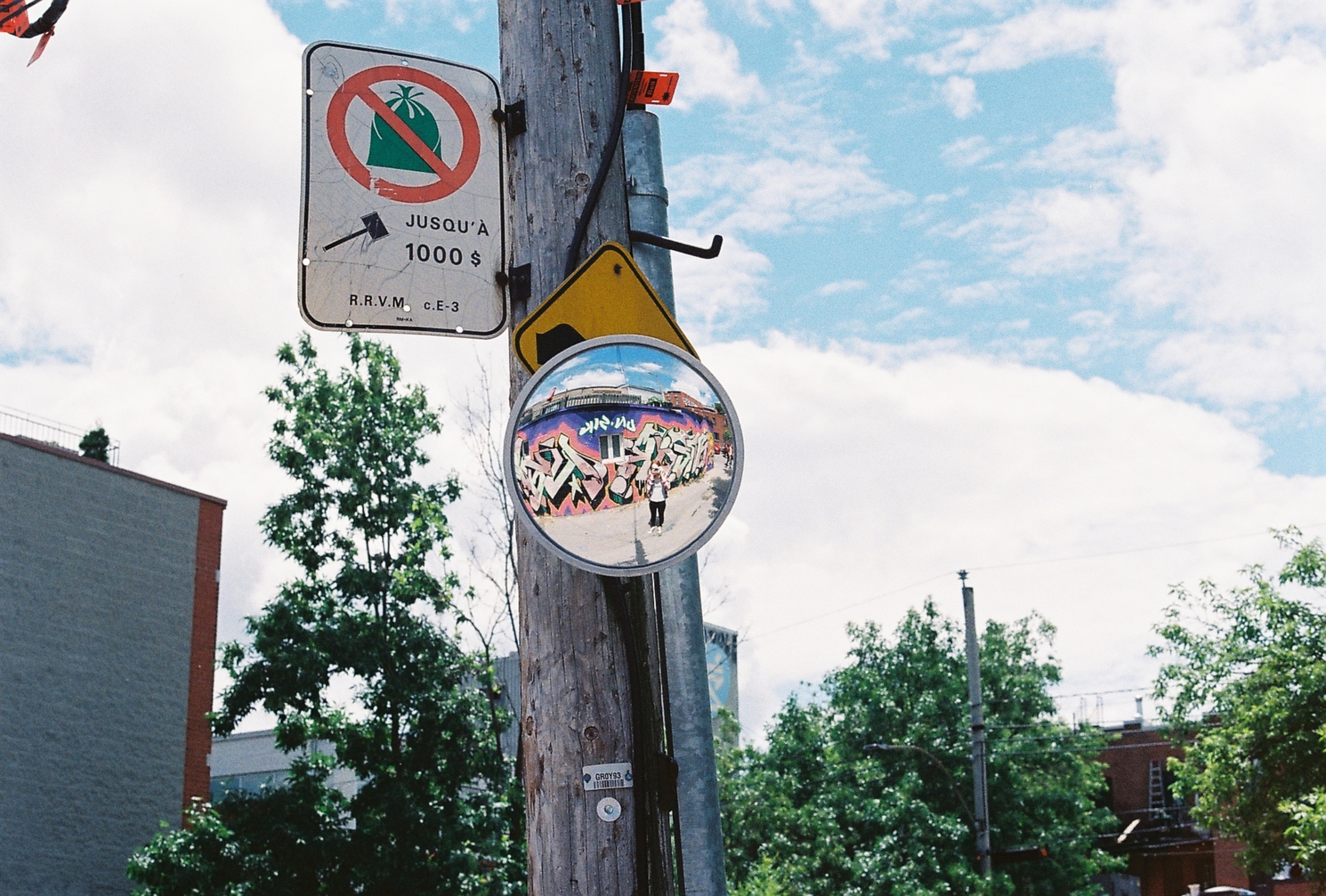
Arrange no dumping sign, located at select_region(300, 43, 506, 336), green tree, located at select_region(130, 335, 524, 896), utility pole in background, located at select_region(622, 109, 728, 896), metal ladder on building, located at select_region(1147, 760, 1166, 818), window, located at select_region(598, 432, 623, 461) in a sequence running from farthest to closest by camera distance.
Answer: metal ladder on building, located at select_region(1147, 760, 1166, 818)
green tree, located at select_region(130, 335, 524, 896)
utility pole in background, located at select_region(622, 109, 728, 896)
no dumping sign, located at select_region(300, 43, 506, 336)
window, located at select_region(598, 432, 623, 461)

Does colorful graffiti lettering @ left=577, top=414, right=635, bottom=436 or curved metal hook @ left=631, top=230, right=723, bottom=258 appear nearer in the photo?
Answer: colorful graffiti lettering @ left=577, top=414, right=635, bottom=436

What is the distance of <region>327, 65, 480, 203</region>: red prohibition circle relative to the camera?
9.89ft

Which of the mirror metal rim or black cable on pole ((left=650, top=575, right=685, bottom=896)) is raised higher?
the mirror metal rim

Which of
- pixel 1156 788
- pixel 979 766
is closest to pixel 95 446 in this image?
pixel 979 766

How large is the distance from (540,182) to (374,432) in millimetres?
16663

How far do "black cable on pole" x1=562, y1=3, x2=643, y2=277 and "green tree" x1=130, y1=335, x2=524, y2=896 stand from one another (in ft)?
50.3

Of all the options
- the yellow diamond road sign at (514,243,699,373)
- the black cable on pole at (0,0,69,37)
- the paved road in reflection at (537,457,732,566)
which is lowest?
the paved road in reflection at (537,457,732,566)

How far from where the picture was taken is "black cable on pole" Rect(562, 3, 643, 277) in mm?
2879

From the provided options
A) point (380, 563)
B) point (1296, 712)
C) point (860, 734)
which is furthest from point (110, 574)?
point (1296, 712)

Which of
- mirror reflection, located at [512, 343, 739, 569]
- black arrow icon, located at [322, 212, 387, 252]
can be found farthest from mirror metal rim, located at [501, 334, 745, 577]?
black arrow icon, located at [322, 212, 387, 252]

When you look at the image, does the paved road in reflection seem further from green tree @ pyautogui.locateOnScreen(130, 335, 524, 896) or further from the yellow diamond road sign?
green tree @ pyautogui.locateOnScreen(130, 335, 524, 896)

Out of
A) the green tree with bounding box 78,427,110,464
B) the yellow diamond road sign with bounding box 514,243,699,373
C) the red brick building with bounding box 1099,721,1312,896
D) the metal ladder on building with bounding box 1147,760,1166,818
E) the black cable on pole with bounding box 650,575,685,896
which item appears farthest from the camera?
the metal ladder on building with bounding box 1147,760,1166,818

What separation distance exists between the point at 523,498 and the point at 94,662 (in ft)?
75.1

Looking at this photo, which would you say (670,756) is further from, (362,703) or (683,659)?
(362,703)
